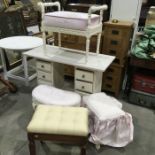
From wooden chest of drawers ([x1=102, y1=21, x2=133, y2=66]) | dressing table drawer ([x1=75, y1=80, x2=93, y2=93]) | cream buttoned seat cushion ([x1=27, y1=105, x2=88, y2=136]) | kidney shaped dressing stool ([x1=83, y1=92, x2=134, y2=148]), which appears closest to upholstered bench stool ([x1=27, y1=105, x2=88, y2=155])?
cream buttoned seat cushion ([x1=27, y1=105, x2=88, y2=136])

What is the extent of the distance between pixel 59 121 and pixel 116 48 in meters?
1.32

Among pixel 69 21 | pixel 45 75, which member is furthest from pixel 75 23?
pixel 45 75

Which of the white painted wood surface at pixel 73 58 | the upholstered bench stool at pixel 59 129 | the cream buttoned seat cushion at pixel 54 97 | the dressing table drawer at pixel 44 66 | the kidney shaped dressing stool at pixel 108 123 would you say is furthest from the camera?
the dressing table drawer at pixel 44 66

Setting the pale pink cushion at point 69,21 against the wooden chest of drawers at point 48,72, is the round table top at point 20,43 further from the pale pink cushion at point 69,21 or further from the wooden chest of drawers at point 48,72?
the pale pink cushion at point 69,21

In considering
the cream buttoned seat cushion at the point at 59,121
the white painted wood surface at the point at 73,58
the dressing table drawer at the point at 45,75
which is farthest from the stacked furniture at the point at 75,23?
the cream buttoned seat cushion at the point at 59,121

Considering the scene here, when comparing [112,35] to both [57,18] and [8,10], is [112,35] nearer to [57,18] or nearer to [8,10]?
[57,18]

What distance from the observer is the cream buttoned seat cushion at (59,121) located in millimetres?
1398

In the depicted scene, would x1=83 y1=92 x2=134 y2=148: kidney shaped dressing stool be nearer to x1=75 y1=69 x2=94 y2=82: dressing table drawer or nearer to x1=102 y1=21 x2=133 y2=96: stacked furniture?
x1=75 y1=69 x2=94 y2=82: dressing table drawer

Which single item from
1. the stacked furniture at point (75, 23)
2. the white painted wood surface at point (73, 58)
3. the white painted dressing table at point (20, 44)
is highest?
the stacked furniture at point (75, 23)

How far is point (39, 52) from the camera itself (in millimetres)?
2318

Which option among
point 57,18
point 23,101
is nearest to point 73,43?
point 57,18

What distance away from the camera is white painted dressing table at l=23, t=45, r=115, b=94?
78.8 inches

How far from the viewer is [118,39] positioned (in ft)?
7.73

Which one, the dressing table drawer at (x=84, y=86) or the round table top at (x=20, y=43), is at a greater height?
the round table top at (x=20, y=43)
